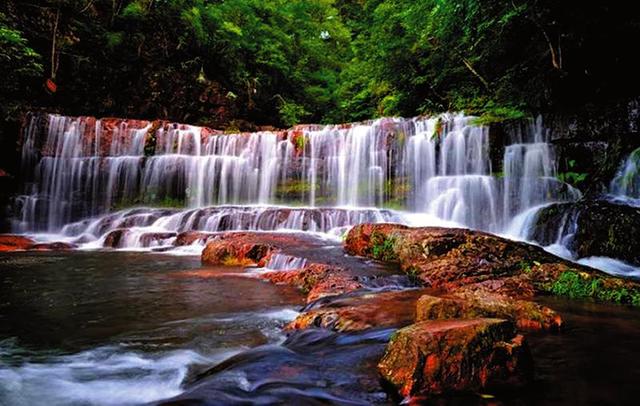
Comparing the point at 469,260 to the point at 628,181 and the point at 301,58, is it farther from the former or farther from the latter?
the point at 301,58

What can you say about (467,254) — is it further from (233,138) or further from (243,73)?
(243,73)

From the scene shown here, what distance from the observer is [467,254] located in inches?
256

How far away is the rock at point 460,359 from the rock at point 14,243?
12448 millimetres

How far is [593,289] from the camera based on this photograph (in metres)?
5.29

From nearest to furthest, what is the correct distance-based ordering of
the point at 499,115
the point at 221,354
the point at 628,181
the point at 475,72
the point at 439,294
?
the point at 221,354
the point at 439,294
the point at 628,181
the point at 499,115
the point at 475,72

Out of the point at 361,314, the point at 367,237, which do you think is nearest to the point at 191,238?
the point at 367,237

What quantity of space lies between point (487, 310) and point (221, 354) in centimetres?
233

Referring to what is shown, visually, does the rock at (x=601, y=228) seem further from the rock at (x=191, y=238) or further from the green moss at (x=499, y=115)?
the rock at (x=191, y=238)

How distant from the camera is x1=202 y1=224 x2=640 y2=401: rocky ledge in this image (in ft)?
8.16

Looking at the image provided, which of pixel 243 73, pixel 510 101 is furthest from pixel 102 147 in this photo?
pixel 510 101

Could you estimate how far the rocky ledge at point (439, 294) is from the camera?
2488 millimetres

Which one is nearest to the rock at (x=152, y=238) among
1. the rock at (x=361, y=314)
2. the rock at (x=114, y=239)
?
the rock at (x=114, y=239)

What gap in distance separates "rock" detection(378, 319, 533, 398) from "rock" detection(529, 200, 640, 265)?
6728mm

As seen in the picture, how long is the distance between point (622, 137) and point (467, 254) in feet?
22.9
